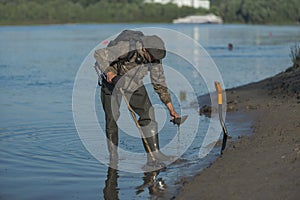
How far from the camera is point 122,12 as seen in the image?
406 feet

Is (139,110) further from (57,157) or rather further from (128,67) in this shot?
(57,157)

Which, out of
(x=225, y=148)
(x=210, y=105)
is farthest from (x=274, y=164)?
(x=210, y=105)

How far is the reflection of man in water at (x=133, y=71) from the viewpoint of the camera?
837 cm

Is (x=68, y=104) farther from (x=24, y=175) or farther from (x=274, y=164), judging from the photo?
(x=274, y=164)

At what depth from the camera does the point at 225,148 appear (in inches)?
373

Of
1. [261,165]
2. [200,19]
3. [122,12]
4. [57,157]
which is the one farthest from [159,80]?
[200,19]

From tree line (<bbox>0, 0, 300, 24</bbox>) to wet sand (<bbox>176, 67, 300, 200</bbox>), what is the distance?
10552 cm

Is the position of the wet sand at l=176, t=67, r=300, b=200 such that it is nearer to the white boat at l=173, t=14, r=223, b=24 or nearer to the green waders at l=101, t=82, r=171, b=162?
the green waders at l=101, t=82, r=171, b=162

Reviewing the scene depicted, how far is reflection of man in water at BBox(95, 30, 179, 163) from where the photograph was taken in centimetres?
837

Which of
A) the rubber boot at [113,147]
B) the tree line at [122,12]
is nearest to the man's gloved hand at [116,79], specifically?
the rubber boot at [113,147]

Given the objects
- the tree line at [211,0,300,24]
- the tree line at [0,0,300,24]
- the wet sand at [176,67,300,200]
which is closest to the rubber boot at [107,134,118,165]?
the wet sand at [176,67,300,200]

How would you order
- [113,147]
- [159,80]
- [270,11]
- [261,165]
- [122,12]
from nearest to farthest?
1. [261,165]
2. [159,80]
3. [113,147]
4. [270,11]
5. [122,12]

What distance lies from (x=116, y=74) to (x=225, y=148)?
6.82 feet

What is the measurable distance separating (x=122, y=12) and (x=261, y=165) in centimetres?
11767
